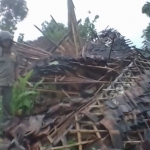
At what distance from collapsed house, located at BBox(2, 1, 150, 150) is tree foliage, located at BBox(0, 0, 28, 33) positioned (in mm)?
17568

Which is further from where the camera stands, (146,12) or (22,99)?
(146,12)

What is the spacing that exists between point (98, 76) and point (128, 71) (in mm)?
671

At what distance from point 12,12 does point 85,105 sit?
865 inches

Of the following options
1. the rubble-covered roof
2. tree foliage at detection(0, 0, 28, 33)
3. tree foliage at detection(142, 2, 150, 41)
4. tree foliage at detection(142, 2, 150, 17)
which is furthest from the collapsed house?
tree foliage at detection(0, 0, 28, 33)

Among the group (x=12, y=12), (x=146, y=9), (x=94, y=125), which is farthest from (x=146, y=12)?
(x=94, y=125)

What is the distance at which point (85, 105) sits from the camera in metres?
5.20

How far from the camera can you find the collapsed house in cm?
446

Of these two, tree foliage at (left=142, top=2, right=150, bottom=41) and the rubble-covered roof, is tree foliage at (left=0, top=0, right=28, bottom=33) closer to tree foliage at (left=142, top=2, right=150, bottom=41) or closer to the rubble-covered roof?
tree foliage at (left=142, top=2, right=150, bottom=41)

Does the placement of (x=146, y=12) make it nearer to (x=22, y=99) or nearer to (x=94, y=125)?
(x=22, y=99)

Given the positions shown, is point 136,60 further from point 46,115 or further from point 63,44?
point 46,115

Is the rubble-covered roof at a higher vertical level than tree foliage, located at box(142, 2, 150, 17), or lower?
lower

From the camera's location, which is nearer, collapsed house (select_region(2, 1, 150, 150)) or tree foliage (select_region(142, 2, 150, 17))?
collapsed house (select_region(2, 1, 150, 150))

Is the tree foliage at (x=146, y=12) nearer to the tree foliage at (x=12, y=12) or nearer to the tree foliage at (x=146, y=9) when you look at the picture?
the tree foliage at (x=146, y=9)

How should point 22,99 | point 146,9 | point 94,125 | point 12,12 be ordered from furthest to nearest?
point 12,12, point 146,9, point 22,99, point 94,125
